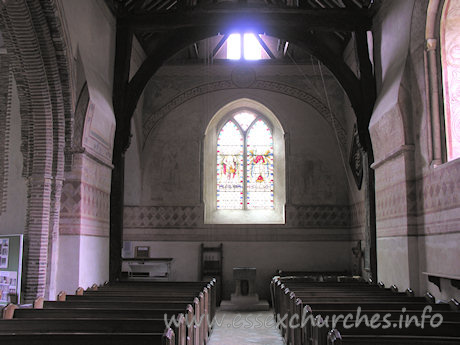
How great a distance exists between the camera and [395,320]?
16.5 feet

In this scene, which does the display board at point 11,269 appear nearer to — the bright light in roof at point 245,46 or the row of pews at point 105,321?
the row of pews at point 105,321

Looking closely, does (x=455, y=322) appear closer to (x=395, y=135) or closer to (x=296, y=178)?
(x=395, y=135)

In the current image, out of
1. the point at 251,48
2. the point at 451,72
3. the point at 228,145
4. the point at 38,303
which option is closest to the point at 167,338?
the point at 38,303

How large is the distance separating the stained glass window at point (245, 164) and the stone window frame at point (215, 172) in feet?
0.52

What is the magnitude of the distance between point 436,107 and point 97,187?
6.02 metres

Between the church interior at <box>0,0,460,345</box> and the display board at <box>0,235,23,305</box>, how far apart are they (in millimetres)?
29

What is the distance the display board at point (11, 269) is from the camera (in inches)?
303

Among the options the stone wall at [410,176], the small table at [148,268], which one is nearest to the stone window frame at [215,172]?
the small table at [148,268]

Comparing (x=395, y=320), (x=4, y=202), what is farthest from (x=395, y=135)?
(x=4, y=202)

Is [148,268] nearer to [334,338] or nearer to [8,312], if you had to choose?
[8,312]

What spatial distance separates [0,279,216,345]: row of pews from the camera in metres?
3.97

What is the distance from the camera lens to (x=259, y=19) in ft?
34.7

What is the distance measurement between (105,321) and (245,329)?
16.5 feet

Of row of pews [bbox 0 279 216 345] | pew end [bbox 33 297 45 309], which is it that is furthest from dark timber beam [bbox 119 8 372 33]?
pew end [bbox 33 297 45 309]
